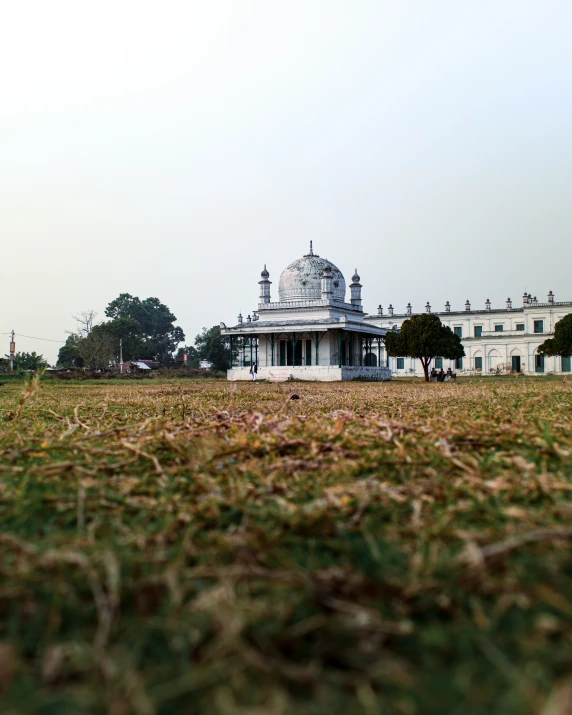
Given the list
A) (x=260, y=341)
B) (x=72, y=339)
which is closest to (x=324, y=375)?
(x=260, y=341)

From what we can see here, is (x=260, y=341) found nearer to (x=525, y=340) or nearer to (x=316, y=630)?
(x=525, y=340)

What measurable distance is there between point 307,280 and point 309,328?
265 inches

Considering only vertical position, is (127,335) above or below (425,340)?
above

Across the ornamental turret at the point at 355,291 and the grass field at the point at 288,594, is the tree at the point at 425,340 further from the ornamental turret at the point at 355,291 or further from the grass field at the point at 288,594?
the grass field at the point at 288,594

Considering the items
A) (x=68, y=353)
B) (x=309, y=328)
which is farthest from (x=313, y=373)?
(x=68, y=353)

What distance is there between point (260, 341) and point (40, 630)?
126 ft

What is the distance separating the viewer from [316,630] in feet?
3.16

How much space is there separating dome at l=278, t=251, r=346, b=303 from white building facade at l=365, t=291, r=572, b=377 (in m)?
21.9

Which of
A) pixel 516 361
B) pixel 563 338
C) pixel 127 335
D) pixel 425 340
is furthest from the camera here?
pixel 127 335

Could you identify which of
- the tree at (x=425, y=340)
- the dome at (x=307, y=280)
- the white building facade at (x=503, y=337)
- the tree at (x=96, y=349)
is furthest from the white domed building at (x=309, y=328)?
the white building facade at (x=503, y=337)

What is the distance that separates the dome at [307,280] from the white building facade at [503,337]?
2193 cm

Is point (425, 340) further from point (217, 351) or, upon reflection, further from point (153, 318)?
point (153, 318)

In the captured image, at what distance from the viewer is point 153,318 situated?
85312 millimetres

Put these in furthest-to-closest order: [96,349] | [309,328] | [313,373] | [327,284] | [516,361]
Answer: [516,361] → [96,349] → [327,284] → [309,328] → [313,373]
